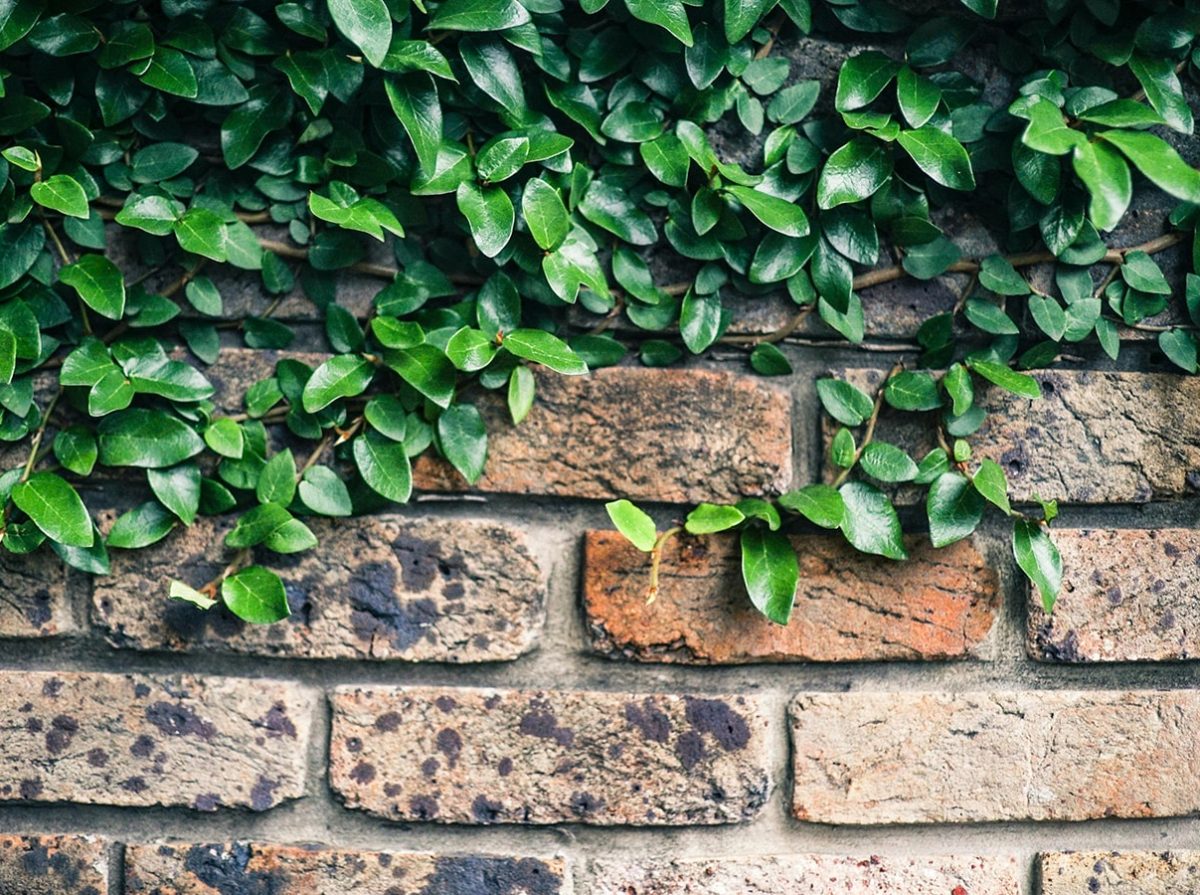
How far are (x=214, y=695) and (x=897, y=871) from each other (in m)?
0.47

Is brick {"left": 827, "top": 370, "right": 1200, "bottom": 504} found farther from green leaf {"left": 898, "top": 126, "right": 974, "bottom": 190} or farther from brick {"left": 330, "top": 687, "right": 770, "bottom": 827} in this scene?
brick {"left": 330, "top": 687, "right": 770, "bottom": 827}

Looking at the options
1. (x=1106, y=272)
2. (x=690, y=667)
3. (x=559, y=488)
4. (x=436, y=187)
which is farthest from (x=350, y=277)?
(x=1106, y=272)

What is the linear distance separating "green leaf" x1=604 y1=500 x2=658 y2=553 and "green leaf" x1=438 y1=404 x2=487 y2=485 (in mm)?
90

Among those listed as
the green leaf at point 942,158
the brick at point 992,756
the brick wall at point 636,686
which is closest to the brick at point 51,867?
the brick wall at point 636,686

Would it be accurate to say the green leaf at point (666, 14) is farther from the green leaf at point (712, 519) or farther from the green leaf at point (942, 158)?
the green leaf at point (712, 519)

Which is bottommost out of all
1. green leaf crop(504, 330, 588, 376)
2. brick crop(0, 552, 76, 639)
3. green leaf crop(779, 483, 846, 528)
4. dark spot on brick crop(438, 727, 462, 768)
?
dark spot on brick crop(438, 727, 462, 768)

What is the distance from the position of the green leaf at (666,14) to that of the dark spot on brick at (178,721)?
0.53 meters

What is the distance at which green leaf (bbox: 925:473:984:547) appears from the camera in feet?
2.07

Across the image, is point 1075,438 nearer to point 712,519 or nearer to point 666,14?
point 712,519

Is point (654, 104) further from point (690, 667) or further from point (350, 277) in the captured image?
point (690, 667)

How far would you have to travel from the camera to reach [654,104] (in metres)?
0.64

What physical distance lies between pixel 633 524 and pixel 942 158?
0.31 meters

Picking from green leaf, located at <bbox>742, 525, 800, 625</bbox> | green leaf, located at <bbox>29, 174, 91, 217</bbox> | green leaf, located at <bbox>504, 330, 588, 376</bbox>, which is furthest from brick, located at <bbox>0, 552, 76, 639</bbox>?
green leaf, located at <bbox>742, 525, 800, 625</bbox>

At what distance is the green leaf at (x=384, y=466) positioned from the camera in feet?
2.03
